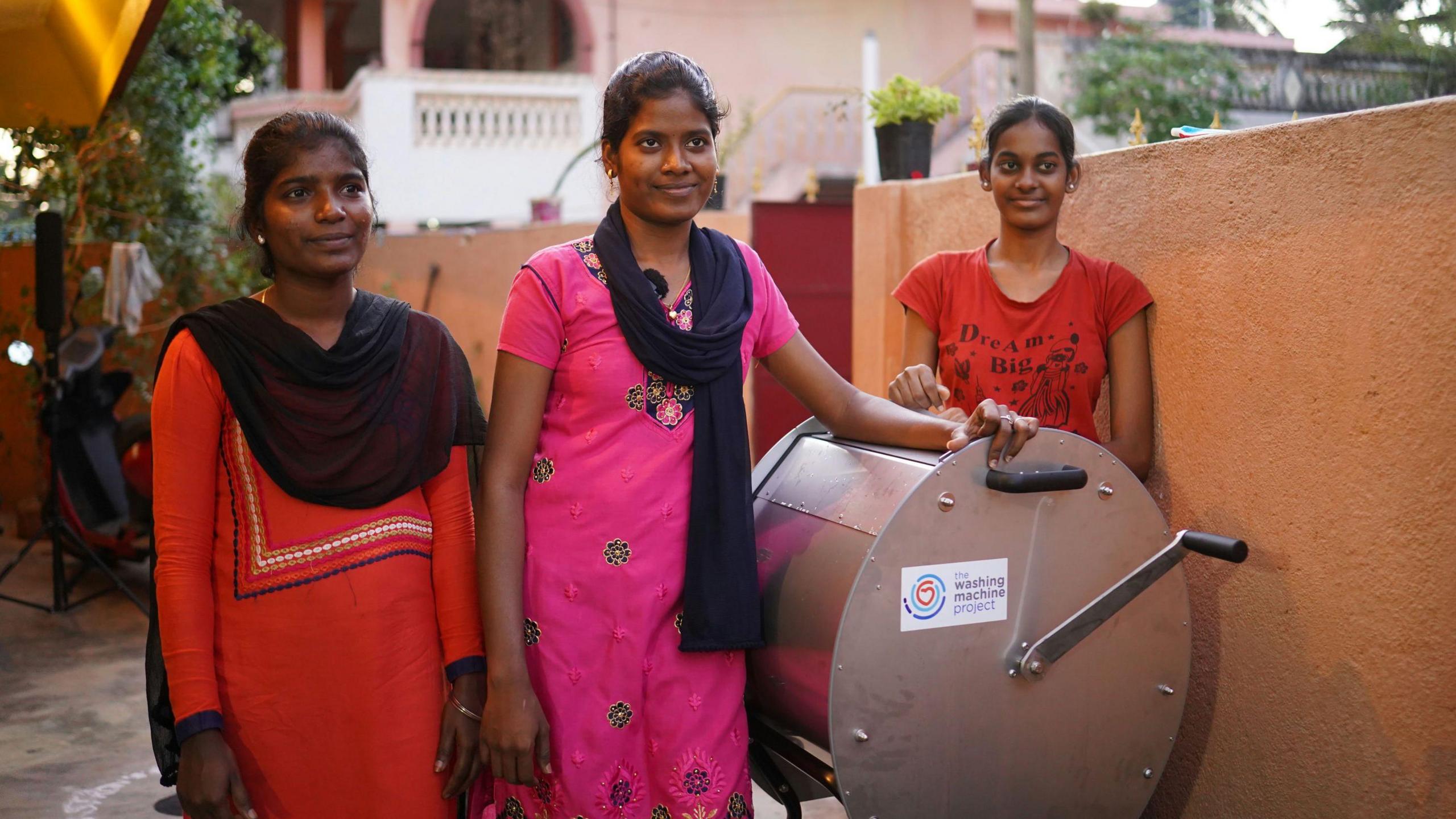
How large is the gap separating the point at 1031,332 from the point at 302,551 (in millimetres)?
1512

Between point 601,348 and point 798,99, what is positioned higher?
point 798,99

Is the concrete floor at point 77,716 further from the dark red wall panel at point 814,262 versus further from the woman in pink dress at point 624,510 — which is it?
the dark red wall panel at point 814,262

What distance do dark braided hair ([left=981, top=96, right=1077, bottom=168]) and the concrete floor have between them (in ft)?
6.34

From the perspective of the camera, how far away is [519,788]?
206cm

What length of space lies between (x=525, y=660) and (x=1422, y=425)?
5.35 feet

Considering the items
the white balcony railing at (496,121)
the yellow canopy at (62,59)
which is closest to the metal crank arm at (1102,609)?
the yellow canopy at (62,59)

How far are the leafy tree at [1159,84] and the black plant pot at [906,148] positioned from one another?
777 centimetres

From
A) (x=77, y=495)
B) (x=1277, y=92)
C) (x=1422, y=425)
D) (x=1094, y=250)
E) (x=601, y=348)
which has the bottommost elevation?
(x=77, y=495)

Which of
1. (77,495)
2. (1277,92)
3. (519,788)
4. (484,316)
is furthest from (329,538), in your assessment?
(1277,92)

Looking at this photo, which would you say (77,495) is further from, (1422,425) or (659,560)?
(1422,425)

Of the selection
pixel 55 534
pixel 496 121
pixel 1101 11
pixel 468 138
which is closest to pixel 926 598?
pixel 55 534

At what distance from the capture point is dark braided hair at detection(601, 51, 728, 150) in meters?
2.03

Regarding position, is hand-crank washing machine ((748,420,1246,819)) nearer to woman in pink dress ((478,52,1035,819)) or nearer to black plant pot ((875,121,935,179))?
woman in pink dress ((478,52,1035,819))

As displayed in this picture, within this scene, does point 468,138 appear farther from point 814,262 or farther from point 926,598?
point 926,598
